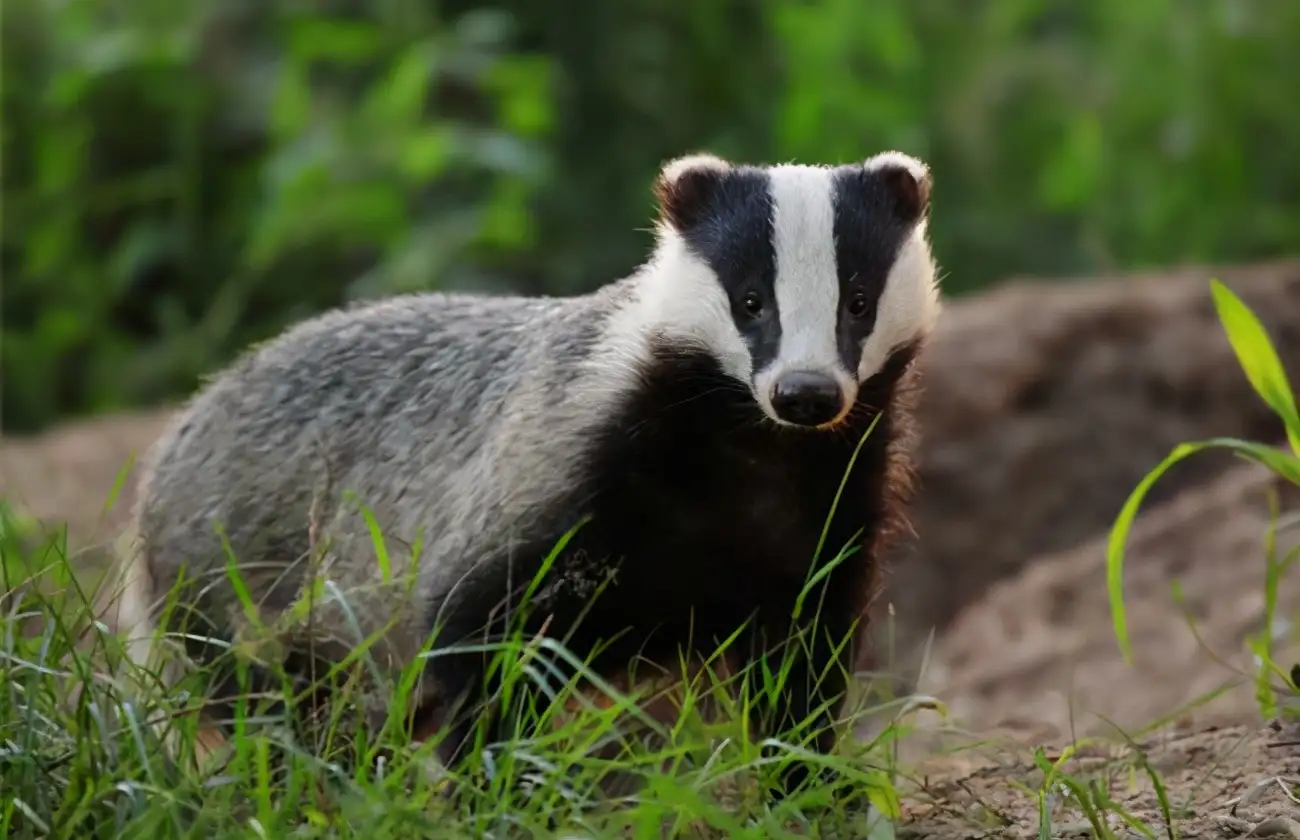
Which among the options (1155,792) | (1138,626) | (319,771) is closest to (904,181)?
(1155,792)

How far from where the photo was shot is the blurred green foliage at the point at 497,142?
21.9 ft

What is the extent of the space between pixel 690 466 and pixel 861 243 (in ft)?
1.33

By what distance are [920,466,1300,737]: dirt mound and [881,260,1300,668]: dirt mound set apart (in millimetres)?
213

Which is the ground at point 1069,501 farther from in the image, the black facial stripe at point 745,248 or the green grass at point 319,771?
the green grass at point 319,771

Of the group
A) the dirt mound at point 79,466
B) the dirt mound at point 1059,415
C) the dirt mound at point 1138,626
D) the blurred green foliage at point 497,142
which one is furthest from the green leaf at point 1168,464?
the blurred green foliage at point 497,142

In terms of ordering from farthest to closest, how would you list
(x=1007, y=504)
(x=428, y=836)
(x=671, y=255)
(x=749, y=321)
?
(x=1007, y=504)
(x=671, y=255)
(x=749, y=321)
(x=428, y=836)

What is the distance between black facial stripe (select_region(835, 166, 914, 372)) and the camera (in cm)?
262

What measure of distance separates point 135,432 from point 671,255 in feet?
11.1

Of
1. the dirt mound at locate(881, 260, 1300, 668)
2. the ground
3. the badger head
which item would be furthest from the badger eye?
the dirt mound at locate(881, 260, 1300, 668)

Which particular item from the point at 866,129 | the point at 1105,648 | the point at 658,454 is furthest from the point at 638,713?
the point at 866,129

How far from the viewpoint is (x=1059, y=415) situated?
566 cm

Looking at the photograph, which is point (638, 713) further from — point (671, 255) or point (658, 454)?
point (671, 255)

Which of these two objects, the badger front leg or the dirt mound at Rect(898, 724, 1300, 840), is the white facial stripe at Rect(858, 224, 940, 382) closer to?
the badger front leg

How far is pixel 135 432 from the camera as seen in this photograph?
5.74 m
